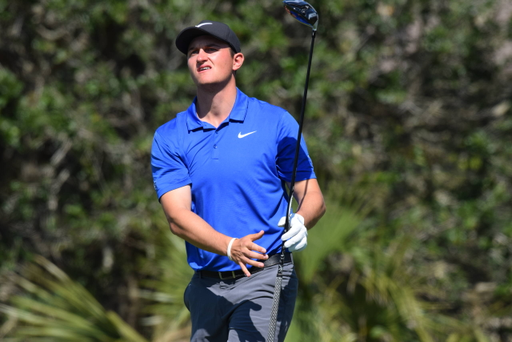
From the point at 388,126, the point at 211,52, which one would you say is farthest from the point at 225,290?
the point at 388,126

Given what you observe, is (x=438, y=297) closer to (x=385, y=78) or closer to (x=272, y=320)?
(x=385, y=78)

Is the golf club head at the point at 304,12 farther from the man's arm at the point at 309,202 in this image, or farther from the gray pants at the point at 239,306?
the gray pants at the point at 239,306

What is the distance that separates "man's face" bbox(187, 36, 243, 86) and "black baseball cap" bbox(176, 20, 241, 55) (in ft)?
0.10

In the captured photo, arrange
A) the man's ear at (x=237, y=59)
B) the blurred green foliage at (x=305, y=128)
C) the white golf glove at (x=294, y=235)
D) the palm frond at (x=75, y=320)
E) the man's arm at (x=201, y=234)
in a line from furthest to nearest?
1. the blurred green foliage at (x=305, y=128)
2. the palm frond at (x=75, y=320)
3. the man's ear at (x=237, y=59)
4. the white golf glove at (x=294, y=235)
5. the man's arm at (x=201, y=234)

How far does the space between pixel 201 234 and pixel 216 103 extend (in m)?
0.73

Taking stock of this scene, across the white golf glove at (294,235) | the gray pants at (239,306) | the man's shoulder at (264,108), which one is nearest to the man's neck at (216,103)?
the man's shoulder at (264,108)

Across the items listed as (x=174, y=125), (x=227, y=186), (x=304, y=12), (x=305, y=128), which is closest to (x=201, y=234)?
(x=227, y=186)

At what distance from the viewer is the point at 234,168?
2881 mm

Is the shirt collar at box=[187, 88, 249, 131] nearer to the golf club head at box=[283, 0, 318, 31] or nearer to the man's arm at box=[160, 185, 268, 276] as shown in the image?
the man's arm at box=[160, 185, 268, 276]

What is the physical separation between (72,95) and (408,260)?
4.48 metres

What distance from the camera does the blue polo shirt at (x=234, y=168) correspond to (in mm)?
2895

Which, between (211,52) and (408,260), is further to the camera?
(408,260)

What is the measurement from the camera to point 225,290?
9.70ft

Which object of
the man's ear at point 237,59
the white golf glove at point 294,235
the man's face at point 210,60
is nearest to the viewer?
the white golf glove at point 294,235
